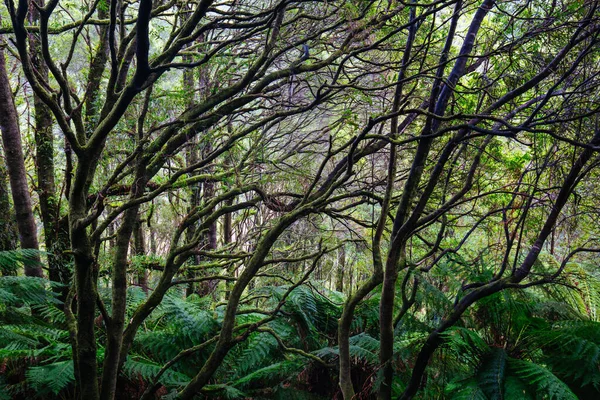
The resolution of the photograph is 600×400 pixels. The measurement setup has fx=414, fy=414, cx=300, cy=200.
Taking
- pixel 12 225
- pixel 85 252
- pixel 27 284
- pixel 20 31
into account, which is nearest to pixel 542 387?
pixel 85 252

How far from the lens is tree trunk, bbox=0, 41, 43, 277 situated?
4.22m

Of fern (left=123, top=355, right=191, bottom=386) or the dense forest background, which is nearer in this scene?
the dense forest background

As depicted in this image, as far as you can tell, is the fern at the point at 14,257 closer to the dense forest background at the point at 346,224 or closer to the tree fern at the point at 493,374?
the dense forest background at the point at 346,224

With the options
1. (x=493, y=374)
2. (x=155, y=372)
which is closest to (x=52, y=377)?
(x=155, y=372)

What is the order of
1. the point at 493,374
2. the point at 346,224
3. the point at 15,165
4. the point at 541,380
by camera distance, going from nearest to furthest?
the point at 541,380, the point at 493,374, the point at 346,224, the point at 15,165

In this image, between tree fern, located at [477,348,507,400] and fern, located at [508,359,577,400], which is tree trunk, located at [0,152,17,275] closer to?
tree fern, located at [477,348,507,400]

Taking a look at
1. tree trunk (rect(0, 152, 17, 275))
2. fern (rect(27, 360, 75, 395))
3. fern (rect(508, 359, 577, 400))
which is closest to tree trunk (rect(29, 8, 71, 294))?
tree trunk (rect(0, 152, 17, 275))

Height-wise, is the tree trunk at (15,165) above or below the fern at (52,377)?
above

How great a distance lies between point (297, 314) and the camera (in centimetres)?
374

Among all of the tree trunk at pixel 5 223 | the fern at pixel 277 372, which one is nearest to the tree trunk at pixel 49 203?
the tree trunk at pixel 5 223

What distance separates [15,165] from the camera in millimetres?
4215

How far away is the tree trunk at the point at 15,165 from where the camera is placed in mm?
4219

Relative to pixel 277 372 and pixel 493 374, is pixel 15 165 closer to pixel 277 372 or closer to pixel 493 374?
pixel 277 372

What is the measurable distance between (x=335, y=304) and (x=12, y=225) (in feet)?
13.1
